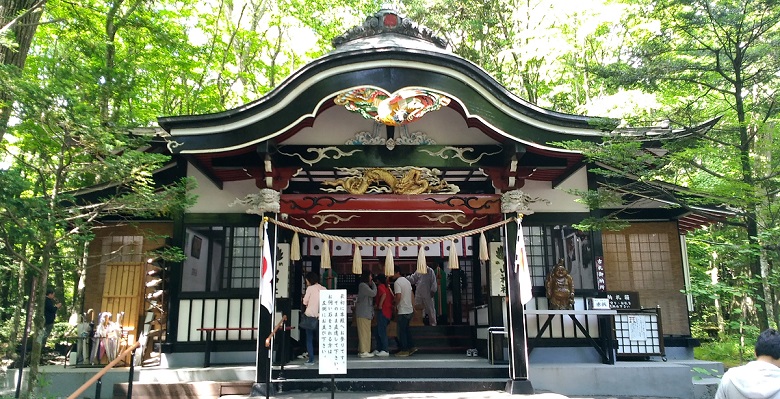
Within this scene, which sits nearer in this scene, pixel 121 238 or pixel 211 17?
A: pixel 121 238

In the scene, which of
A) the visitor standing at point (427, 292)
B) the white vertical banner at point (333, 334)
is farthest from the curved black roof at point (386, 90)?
the visitor standing at point (427, 292)

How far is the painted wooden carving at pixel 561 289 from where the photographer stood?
9.08 metres

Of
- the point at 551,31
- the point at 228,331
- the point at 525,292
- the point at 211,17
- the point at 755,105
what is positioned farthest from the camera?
the point at 211,17

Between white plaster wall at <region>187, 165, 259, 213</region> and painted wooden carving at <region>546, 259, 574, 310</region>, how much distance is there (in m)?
5.71

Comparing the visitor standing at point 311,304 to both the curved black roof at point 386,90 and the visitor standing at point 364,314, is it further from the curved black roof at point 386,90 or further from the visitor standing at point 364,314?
the curved black roof at point 386,90

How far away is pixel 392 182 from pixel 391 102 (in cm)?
168

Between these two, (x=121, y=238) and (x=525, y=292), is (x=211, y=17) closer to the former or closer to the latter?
(x=121, y=238)

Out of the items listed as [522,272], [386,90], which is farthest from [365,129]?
[522,272]

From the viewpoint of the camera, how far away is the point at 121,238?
36.3 ft

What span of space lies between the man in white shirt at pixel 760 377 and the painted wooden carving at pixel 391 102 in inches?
209

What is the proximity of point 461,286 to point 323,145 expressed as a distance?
649cm

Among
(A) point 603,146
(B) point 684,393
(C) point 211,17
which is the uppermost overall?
(C) point 211,17

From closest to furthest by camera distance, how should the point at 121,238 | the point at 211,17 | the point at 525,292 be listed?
1. the point at 525,292
2. the point at 121,238
3. the point at 211,17

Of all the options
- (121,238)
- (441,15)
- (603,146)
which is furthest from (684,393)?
(441,15)
